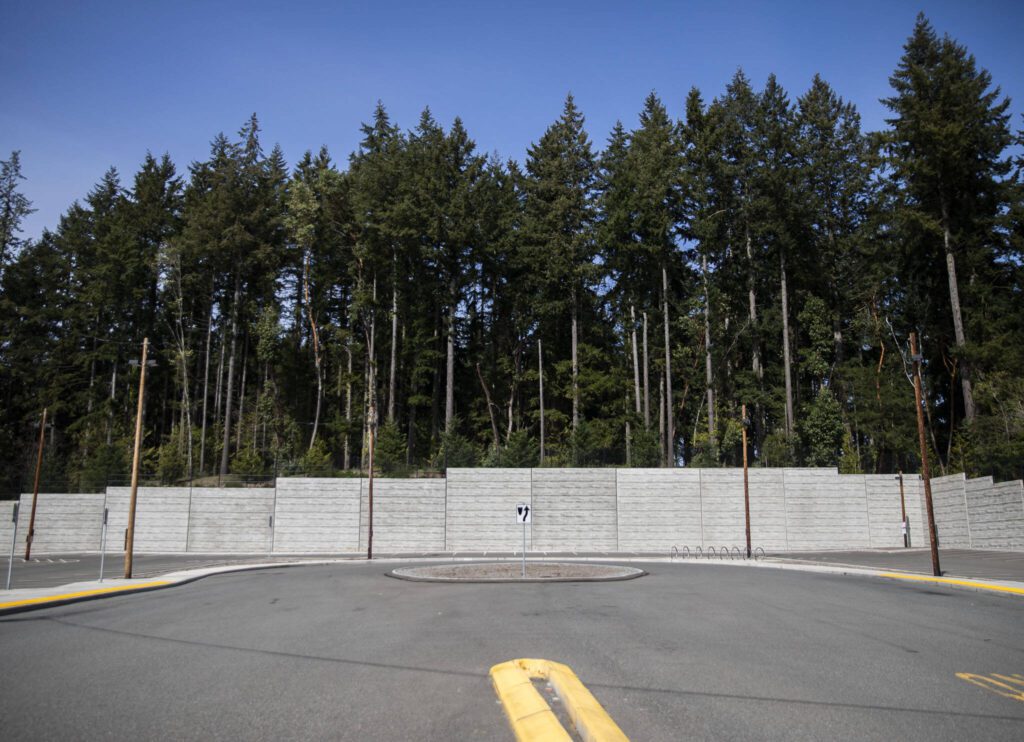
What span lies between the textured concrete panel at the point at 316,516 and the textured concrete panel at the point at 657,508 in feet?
50.7

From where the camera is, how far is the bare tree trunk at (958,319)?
37281 millimetres

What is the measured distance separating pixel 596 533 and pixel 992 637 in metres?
30.7

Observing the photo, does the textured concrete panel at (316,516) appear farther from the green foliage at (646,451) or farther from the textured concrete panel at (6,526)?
the green foliage at (646,451)

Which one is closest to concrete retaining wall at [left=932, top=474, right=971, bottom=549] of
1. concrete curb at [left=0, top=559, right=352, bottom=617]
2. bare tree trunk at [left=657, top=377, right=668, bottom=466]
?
bare tree trunk at [left=657, top=377, right=668, bottom=466]

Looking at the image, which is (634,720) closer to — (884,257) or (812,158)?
(884,257)

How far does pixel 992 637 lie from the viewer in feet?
32.6

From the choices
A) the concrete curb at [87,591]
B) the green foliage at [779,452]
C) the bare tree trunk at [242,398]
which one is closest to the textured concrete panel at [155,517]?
the bare tree trunk at [242,398]

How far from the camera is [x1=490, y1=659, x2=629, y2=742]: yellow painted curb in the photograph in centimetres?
502

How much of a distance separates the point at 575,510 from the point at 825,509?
14375 mm

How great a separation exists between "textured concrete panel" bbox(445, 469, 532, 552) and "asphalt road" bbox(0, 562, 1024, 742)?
82.8ft

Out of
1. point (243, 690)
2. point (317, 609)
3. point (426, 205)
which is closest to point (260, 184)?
point (426, 205)

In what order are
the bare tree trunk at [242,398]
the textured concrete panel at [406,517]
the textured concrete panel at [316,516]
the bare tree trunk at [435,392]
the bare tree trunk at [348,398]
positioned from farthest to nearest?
1. the bare tree trunk at [242,398]
2. the bare tree trunk at [435,392]
3. the bare tree trunk at [348,398]
4. the textured concrete panel at [316,516]
5. the textured concrete panel at [406,517]

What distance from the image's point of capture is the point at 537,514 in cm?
4022

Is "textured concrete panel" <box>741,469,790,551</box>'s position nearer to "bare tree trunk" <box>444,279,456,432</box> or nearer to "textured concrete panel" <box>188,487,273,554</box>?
"bare tree trunk" <box>444,279,456,432</box>
